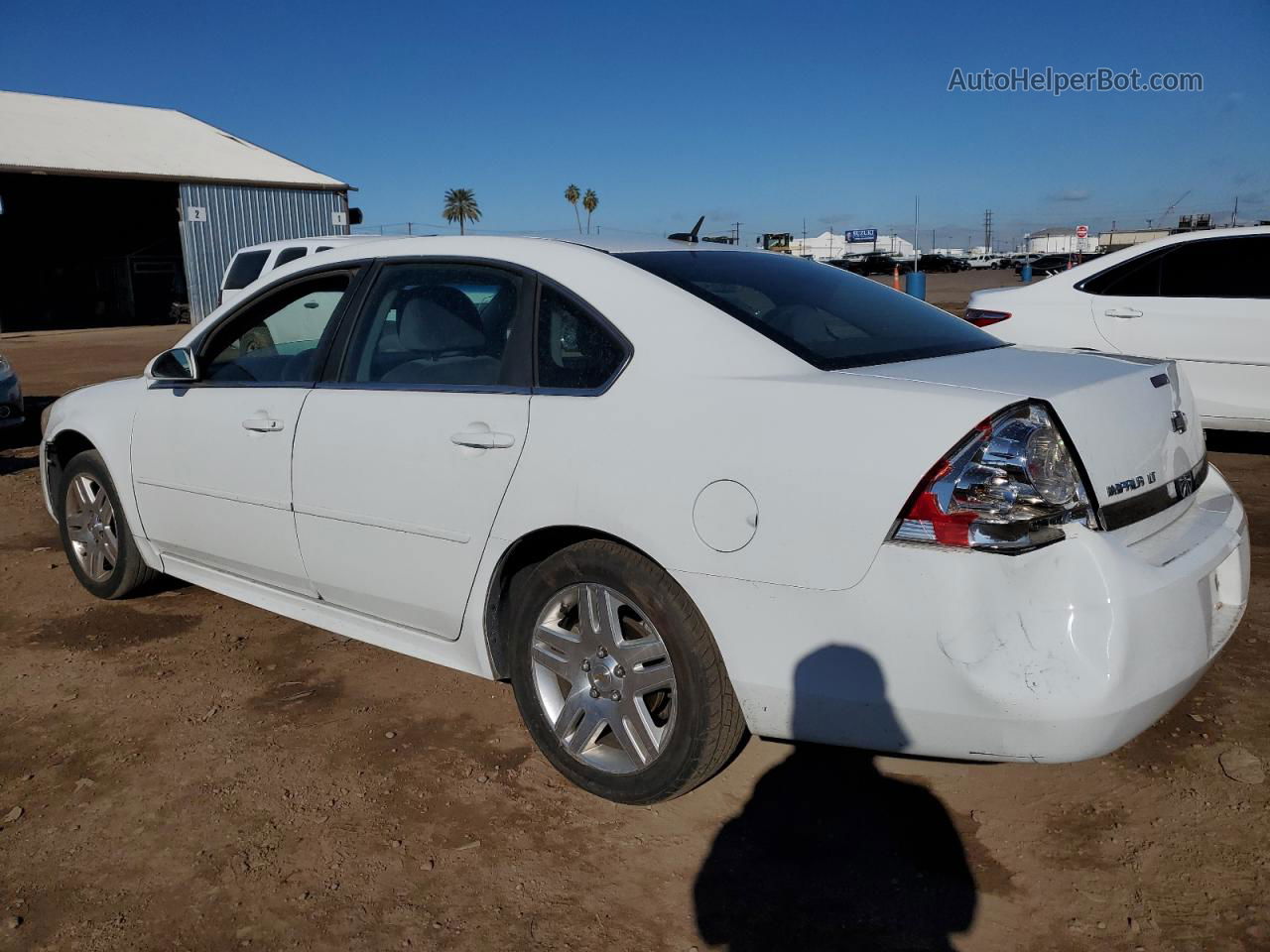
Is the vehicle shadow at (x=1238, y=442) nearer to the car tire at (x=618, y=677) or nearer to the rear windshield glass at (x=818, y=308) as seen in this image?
the rear windshield glass at (x=818, y=308)

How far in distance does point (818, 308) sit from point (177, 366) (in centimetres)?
246

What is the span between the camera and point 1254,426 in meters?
6.63

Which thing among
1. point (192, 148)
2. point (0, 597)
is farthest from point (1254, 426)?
point (192, 148)

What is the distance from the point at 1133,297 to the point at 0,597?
23.1 ft

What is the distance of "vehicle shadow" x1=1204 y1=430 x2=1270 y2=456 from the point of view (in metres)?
7.52

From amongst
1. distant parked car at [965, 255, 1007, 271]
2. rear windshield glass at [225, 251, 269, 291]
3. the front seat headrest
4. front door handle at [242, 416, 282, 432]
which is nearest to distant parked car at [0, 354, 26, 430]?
rear windshield glass at [225, 251, 269, 291]

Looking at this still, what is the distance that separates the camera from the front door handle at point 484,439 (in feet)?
9.48

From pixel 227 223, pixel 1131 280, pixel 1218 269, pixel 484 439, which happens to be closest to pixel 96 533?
pixel 484 439

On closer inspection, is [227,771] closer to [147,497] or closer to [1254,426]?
[147,497]

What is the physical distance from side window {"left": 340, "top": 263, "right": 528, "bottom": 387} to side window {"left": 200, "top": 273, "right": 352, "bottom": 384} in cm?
28

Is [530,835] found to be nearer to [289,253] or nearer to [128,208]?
[289,253]

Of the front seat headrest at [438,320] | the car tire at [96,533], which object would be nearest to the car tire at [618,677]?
the front seat headrest at [438,320]

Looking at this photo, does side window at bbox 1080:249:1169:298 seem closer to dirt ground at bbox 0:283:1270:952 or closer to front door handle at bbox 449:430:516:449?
dirt ground at bbox 0:283:1270:952

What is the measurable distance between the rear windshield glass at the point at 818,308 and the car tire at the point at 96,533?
2.76 metres
